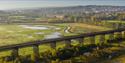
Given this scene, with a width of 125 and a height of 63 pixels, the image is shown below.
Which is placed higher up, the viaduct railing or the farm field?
the viaduct railing

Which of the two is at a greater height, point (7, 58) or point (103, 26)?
point (7, 58)

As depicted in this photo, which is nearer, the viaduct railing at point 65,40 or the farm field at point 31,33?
the viaduct railing at point 65,40

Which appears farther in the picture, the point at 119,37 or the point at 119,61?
the point at 119,37

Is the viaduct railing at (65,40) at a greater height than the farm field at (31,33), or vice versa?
the viaduct railing at (65,40)

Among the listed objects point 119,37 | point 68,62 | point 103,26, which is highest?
point 68,62

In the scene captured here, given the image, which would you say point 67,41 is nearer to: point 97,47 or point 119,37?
point 97,47

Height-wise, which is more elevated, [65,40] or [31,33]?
[65,40]

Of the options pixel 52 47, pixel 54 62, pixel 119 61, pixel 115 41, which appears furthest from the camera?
pixel 115 41

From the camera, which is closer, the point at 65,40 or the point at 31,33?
the point at 65,40

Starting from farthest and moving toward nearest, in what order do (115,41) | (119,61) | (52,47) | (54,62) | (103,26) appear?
(103,26), (115,41), (52,47), (119,61), (54,62)

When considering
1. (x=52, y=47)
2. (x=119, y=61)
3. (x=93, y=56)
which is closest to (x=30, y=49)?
(x=52, y=47)

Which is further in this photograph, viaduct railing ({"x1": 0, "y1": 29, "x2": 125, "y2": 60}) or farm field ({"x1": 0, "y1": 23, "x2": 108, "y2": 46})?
farm field ({"x1": 0, "y1": 23, "x2": 108, "y2": 46})
